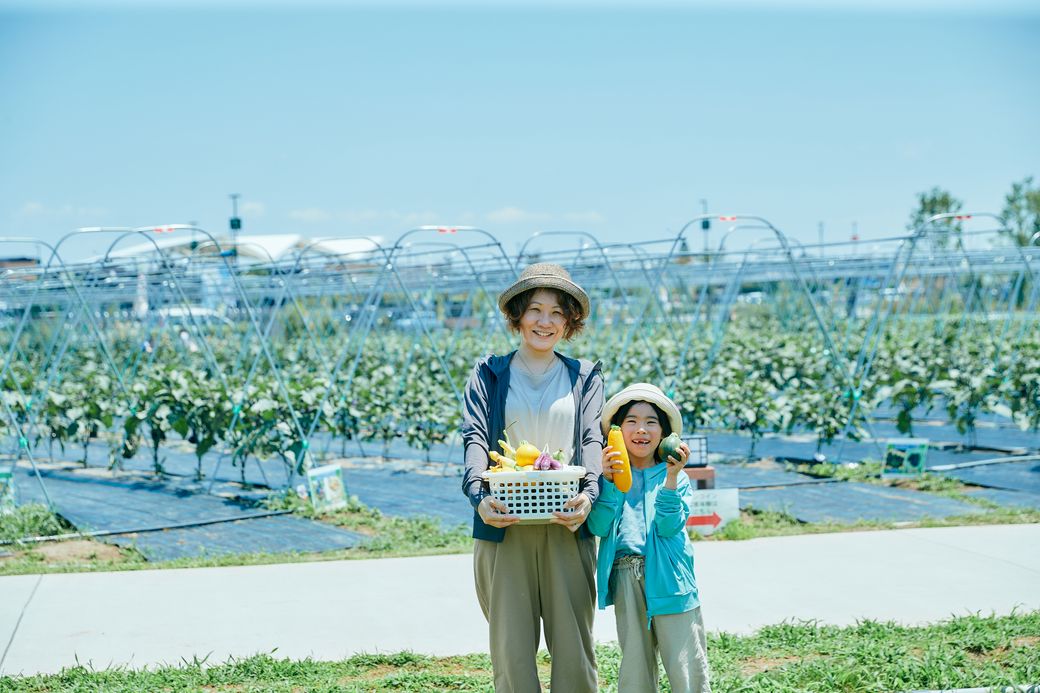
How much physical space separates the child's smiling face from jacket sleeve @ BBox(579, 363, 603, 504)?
12 centimetres

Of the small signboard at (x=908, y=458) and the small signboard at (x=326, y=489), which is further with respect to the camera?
the small signboard at (x=908, y=458)

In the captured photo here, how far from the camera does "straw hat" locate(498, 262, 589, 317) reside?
3.44 meters

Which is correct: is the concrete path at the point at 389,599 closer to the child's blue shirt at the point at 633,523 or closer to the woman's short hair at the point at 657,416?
the child's blue shirt at the point at 633,523

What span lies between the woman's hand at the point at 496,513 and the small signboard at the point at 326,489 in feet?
16.4

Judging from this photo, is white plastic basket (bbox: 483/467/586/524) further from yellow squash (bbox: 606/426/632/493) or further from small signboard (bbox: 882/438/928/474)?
small signboard (bbox: 882/438/928/474)

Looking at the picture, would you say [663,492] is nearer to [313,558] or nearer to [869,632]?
[869,632]

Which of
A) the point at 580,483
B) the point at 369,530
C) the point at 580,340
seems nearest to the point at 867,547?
the point at 369,530

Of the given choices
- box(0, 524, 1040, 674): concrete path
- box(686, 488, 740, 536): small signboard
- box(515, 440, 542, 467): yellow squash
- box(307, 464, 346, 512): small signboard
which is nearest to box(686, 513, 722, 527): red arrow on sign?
box(686, 488, 740, 536): small signboard

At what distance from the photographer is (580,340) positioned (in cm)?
1716

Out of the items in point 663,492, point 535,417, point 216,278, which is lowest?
point 663,492

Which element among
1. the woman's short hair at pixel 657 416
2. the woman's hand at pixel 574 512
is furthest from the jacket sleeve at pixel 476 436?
the woman's short hair at pixel 657 416

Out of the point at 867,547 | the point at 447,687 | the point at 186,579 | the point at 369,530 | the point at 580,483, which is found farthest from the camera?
the point at 369,530

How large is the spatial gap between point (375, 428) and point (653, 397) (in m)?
8.28

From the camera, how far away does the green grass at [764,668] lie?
4082 millimetres
